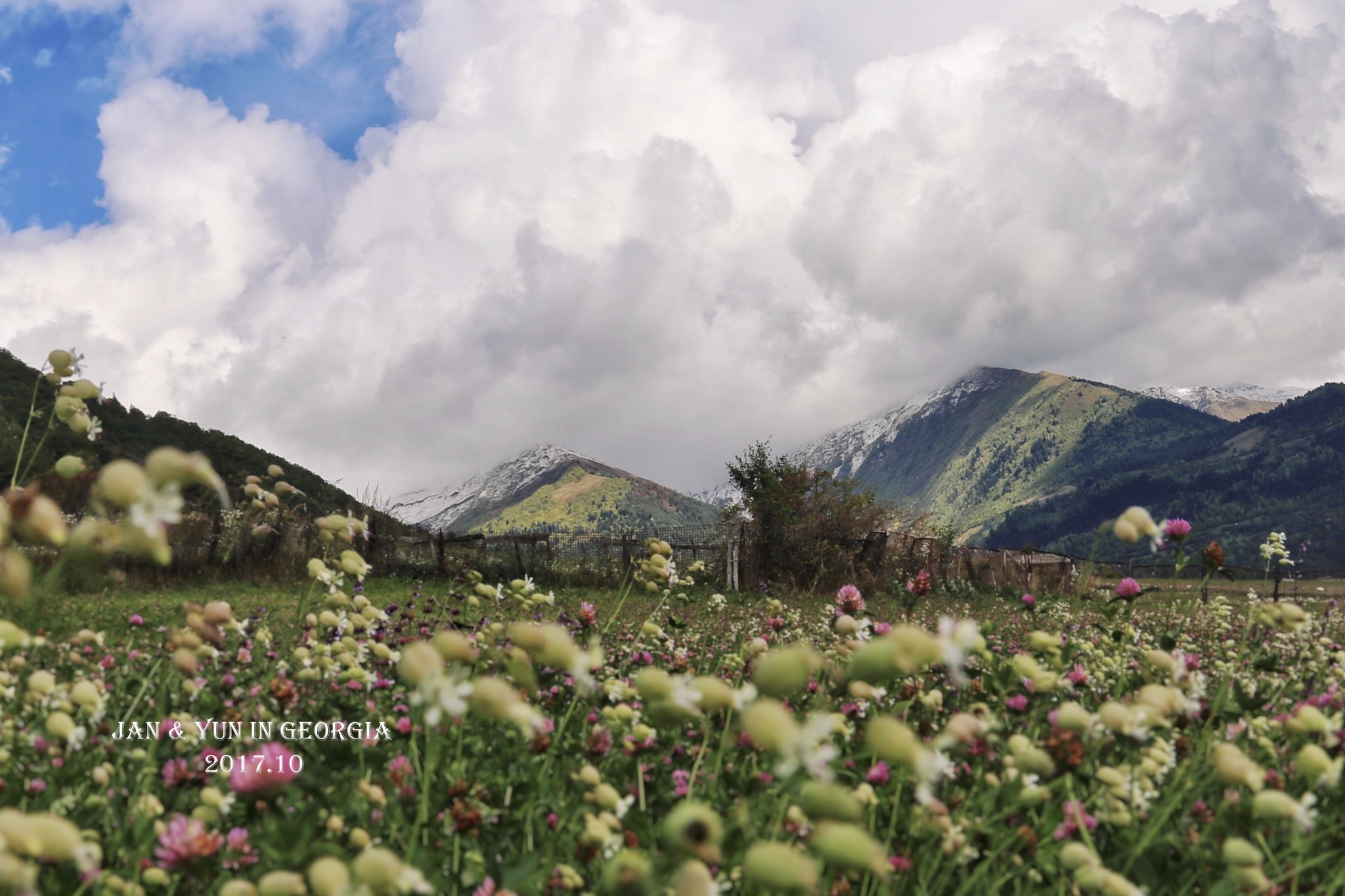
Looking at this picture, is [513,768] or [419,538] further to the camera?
[419,538]

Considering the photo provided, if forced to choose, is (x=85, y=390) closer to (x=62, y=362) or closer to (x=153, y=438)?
(x=62, y=362)

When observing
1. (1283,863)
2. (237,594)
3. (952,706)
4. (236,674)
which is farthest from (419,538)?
(1283,863)

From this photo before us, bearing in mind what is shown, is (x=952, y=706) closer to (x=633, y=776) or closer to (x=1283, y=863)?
(x=1283, y=863)

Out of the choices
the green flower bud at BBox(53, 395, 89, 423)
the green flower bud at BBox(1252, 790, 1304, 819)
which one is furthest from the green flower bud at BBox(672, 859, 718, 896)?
the green flower bud at BBox(53, 395, 89, 423)

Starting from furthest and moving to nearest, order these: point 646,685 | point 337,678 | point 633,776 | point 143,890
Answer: point 337,678, point 633,776, point 143,890, point 646,685

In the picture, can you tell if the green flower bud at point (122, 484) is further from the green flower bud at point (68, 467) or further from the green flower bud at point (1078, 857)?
the green flower bud at point (1078, 857)

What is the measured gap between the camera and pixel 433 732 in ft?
5.74

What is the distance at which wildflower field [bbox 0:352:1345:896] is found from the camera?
1098mm

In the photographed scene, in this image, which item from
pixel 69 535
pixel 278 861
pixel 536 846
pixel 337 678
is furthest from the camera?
pixel 337 678

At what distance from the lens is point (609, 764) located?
2602 millimetres

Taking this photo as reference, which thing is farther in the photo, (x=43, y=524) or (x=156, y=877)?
(x=156, y=877)

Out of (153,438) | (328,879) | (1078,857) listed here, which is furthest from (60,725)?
(153,438)

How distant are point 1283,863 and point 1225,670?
149cm

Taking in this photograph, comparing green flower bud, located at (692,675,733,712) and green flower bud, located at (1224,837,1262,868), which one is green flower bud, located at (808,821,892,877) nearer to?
green flower bud, located at (692,675,733,712)
